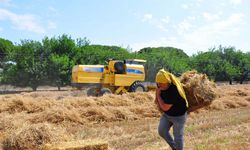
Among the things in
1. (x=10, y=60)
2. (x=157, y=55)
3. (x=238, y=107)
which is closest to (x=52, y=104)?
(x=238, y=107)

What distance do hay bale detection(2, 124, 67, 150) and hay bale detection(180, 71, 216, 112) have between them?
2.71 meters

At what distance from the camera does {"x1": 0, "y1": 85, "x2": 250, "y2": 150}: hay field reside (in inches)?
272

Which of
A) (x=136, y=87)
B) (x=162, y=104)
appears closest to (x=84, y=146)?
(x=162, y=104)

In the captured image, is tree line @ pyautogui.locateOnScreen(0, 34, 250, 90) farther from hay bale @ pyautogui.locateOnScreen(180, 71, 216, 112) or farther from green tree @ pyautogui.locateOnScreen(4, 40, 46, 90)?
hay bale @ pyautogui.locateOnScreen(180, 71, 216, 112)

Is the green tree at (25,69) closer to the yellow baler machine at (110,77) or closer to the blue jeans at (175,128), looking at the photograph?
the yellow baler machine at (110,77)

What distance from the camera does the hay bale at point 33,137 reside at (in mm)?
6613

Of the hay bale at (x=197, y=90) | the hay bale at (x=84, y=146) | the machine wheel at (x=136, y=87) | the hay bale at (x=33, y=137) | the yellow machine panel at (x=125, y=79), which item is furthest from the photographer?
the machine wheel at (x=136, y=87)

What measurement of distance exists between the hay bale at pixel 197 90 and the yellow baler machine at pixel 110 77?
35.0 ft

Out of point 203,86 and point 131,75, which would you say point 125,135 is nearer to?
point 203,86

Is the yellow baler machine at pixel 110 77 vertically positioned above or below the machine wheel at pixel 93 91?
above

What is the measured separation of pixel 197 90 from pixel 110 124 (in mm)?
4697

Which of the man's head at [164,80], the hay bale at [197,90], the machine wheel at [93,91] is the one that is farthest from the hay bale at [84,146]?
the machine wheel at [93,91]

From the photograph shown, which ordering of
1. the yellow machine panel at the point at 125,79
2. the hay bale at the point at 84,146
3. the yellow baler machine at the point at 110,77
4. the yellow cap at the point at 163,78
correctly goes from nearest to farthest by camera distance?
the hay bale at the point at 84,146 < the yellow cap at the point at 163,78 < the yellow baler machine at the point at 110,77 < the yellow machine panel at the point at 125,79

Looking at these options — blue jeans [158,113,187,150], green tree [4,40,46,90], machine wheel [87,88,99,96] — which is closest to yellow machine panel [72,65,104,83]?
machine wheel [87,88,99,96]
